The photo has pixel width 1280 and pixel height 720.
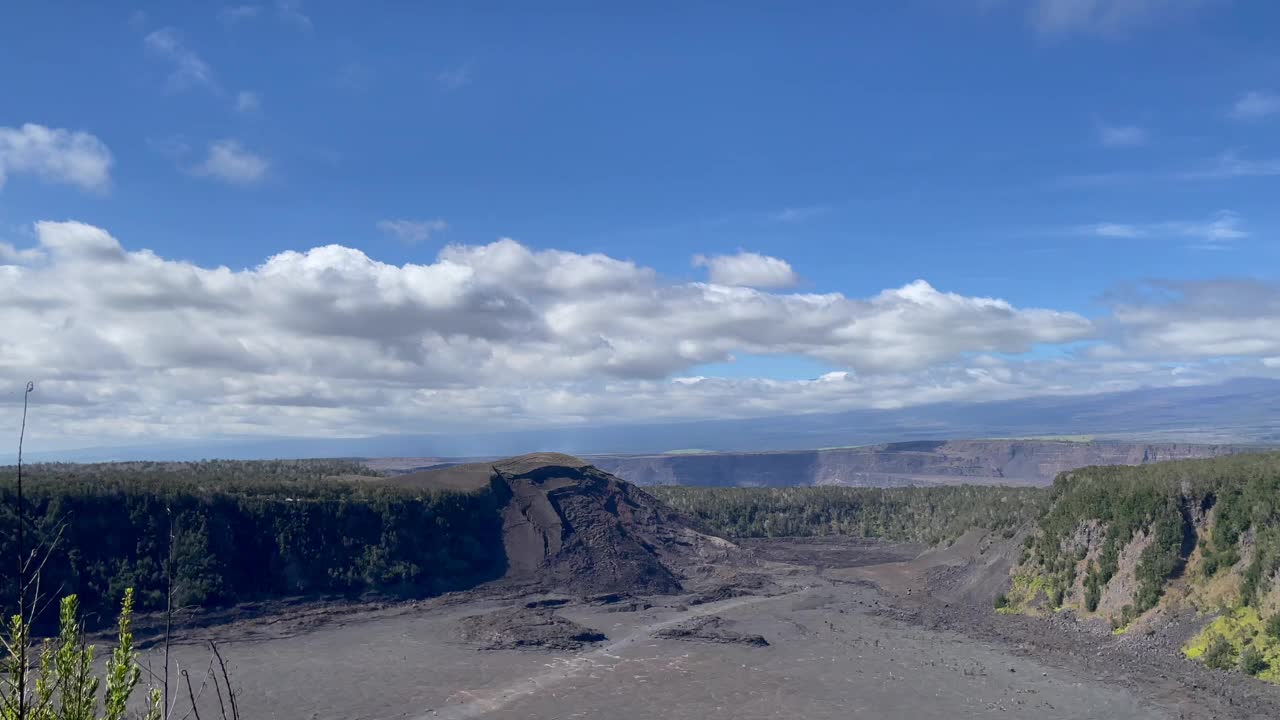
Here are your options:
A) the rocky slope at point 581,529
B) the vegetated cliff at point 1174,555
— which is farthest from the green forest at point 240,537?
the vegetated cliff at point 1174,555

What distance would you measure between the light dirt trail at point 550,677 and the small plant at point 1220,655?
91.4ft

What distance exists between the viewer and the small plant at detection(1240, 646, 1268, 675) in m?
36.4

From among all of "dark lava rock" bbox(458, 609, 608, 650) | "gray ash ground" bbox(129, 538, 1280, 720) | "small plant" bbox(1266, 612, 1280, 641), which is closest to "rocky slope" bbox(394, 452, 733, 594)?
"gray ash ground" bbox(129, 538, 1280, 720)

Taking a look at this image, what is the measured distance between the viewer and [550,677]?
41781 millimetres

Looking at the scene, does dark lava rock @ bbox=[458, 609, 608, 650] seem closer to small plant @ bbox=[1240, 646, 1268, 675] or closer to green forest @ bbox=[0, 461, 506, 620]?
green forest @ bbox=[0, 461, 506, 620]

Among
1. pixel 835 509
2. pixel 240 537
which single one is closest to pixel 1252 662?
pixel 240 537

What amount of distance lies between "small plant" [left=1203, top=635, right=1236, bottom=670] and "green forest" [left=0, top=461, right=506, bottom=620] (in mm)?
47137

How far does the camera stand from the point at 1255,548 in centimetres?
4141

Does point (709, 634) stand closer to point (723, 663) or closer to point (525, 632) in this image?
point (723, 663)

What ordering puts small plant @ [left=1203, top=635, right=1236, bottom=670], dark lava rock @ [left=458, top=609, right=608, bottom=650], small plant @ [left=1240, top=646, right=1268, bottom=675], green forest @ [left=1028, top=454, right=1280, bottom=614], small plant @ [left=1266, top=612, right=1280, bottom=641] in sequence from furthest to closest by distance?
dark lava rock @ [left=458, top=609, right=608, bottom=650]
green forest @ [left=1028, top=454, right=1280, bottom=614]
small plant @ [left=1203, top=635, right=1236, bottom=670]
small plant @ [left=1266, top=612, right=1280, bottom=641]
small plant @ [left=1240, top=646, right=1268, bottom=675]

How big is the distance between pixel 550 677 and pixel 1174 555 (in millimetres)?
33429

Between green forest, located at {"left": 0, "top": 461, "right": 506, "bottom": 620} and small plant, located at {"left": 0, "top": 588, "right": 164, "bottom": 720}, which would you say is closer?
small plant, located at {"left": 0, "top": 588, "right": 164, "bottom": 720}

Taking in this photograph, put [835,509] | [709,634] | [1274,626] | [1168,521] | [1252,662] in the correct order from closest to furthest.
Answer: [1252,662] < [1274,626] < [1168,521] < [709,634] < [835,509]

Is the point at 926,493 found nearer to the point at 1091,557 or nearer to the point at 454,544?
the point at 1091,557
